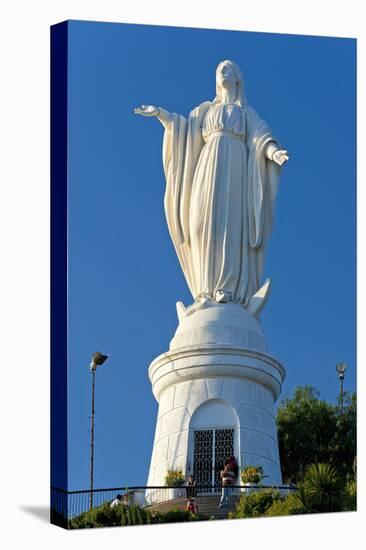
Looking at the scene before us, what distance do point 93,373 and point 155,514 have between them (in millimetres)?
3433

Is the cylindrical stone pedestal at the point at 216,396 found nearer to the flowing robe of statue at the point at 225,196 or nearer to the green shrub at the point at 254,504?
the flowing robe of statue at the point at 225,196

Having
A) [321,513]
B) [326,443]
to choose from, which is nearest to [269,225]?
[321,513]

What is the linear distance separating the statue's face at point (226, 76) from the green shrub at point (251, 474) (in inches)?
262

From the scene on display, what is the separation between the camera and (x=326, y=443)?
3981 cm

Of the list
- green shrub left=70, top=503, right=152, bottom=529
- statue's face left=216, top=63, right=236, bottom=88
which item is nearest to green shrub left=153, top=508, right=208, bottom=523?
green shrub left=70, top=503, right=152, bottom=529

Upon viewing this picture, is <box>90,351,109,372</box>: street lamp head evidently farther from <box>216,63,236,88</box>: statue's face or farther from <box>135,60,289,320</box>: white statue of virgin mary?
<box>216,63,236,88</box>: statue's face

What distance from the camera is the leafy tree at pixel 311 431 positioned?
3872 centimetres

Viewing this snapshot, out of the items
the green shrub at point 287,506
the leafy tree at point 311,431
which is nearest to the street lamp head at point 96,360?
the green shrub at point 287,506

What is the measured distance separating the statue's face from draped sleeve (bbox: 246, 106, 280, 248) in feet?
1.88

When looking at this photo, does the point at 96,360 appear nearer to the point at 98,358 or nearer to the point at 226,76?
the point at 98,358

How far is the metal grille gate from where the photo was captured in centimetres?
3036

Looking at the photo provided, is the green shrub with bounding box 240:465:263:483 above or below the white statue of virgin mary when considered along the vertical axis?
below

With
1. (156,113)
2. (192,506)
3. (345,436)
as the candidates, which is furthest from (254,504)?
(345,436)

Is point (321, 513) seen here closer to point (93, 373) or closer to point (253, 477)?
point (253, 477)
